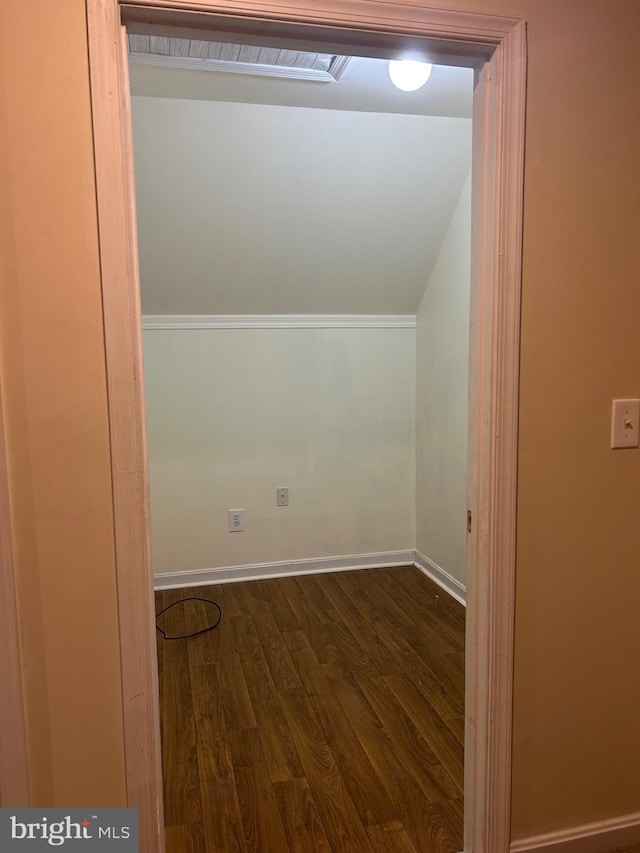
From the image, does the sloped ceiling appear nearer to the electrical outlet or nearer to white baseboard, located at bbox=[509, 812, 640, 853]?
the electrical outlet

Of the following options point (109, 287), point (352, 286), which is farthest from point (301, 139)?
point (109, 287)

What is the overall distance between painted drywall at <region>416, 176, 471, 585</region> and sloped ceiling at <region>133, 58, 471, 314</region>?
14cm

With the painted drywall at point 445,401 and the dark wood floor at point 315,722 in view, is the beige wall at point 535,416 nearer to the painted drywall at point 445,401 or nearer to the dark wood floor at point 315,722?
the dark wood floor at point 315,722

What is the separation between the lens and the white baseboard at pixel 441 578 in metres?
3.08

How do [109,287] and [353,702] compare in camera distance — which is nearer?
[109,287]

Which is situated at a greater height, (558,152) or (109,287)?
(558,152)

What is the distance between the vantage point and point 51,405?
3.73ft

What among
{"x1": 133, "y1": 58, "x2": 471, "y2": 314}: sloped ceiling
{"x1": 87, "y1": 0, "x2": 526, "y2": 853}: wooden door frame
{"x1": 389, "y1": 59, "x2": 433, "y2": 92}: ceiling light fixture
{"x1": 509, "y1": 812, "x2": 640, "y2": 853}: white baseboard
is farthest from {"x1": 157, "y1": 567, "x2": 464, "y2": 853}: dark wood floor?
{"x1": 389, "y1": 59, "x2": 433, "y2": 92}: ceiling light fixture

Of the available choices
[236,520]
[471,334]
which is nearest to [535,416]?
[471,334]

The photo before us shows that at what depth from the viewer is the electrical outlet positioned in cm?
333

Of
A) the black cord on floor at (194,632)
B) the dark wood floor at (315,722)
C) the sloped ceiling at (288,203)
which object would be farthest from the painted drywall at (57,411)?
the black cord on floor at (194,632)

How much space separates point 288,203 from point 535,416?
1.87 meters

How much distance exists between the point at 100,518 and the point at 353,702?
4.81 ft

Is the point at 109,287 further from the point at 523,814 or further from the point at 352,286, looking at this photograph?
the point at 352,286
